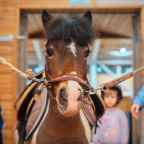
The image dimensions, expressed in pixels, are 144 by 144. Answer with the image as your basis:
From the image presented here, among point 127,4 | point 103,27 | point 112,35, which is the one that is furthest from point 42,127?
point 112,35

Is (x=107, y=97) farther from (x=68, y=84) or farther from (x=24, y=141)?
(x=68, y=84)

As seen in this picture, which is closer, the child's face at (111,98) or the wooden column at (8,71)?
the child's face at (111,98)

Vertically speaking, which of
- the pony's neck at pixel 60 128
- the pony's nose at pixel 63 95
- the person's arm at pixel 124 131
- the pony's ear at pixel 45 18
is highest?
the pony's ear at pixel 45 18

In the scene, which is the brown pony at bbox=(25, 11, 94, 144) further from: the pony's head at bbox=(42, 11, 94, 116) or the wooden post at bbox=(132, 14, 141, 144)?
the wooden post at bbox=(132, 14, 141, 144)

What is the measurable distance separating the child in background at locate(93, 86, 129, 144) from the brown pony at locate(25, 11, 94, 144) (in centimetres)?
152

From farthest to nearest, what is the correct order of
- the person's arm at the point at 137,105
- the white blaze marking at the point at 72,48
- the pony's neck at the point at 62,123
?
the person's arm at the point at 137,105
the pony's neck at the point at 62,123
the white blaze marking at the point at 72,48

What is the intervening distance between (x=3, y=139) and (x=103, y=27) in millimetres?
5562

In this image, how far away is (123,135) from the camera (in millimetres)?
4254

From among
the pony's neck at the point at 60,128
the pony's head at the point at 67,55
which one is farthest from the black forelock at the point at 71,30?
the pony's neck at the point at 60,128

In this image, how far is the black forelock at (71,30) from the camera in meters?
2.43

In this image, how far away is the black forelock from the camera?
243 cm

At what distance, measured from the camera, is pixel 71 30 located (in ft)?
8.02

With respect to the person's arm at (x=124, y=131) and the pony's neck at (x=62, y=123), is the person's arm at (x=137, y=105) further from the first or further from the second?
the person's arm at (x=124, y=131)

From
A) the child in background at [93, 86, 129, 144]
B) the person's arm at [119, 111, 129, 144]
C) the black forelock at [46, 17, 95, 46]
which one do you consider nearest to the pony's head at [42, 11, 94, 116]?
the black forelock at [46, 17, 95, 46]
